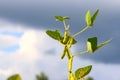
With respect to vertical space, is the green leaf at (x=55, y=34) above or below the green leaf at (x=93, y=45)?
above

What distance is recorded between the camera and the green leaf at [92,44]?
3.98 ft

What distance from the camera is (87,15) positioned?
1.28 metres

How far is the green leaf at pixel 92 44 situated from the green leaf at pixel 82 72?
2.0 inches

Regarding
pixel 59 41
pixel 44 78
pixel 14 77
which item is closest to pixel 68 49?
pixel 59 41

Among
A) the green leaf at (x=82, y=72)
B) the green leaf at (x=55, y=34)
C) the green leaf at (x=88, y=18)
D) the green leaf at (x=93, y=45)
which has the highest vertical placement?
the green leaf at (x=88, y=18)

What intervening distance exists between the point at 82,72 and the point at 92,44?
3.2 inches

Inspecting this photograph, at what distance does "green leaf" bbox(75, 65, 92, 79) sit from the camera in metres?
1.20

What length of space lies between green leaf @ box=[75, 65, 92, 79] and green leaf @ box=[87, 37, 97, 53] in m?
0.05

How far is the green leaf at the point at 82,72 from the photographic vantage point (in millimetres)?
1204

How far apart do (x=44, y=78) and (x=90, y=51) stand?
41312mm

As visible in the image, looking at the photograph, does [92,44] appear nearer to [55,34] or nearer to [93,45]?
[93,45]

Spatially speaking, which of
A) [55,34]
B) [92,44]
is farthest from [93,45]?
[55,34]

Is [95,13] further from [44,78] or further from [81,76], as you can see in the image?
[44,78]

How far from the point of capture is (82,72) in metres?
1.21
